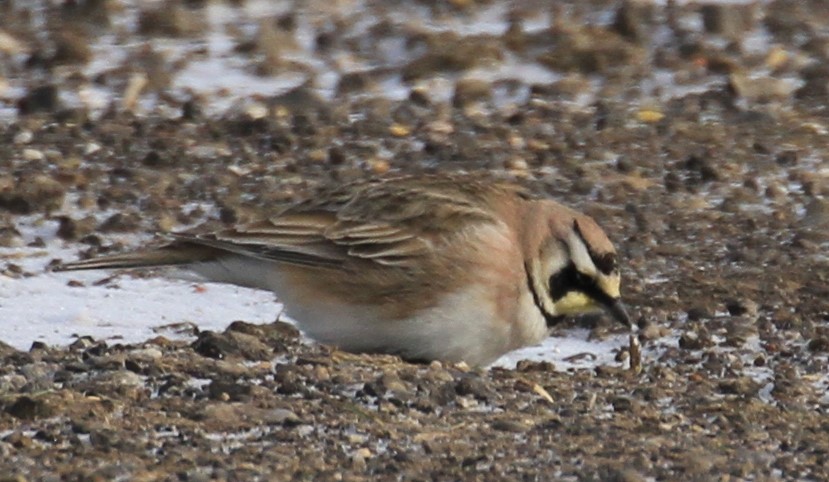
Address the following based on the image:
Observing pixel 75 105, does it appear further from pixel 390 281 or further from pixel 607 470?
pixel 607 470

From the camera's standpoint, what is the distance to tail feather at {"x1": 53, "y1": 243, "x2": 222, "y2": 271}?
8.30 metres

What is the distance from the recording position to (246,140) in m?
11.8

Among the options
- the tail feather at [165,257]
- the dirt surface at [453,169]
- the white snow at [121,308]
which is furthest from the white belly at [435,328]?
the white snow at [121,308]

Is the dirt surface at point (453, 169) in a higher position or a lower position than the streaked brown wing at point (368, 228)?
lower

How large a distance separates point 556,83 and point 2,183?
12.2 ft

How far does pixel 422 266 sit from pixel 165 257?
1095 mm

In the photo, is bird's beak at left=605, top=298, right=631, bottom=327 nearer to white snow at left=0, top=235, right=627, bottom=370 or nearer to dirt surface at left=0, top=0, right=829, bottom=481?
dirt surface at left=0, top=0, right=829, bottom=481

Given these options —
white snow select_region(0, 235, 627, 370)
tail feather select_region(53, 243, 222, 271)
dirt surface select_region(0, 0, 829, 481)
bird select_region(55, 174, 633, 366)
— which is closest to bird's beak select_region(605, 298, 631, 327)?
bird select_region(55, 174, 633, 366)

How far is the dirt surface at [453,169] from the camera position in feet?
21.8

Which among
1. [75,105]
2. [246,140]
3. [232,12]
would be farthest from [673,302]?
[232,12]

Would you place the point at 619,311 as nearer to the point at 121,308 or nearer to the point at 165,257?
the point at 165,257

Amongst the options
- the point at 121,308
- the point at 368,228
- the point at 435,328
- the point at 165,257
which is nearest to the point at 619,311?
the point at 435,328

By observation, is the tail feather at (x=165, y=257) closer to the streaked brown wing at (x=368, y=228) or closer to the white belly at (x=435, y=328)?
the streaked brown wing at (x=368, y=228)

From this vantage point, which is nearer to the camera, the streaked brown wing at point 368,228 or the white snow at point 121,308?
the streaked brown wing at point 368,228
